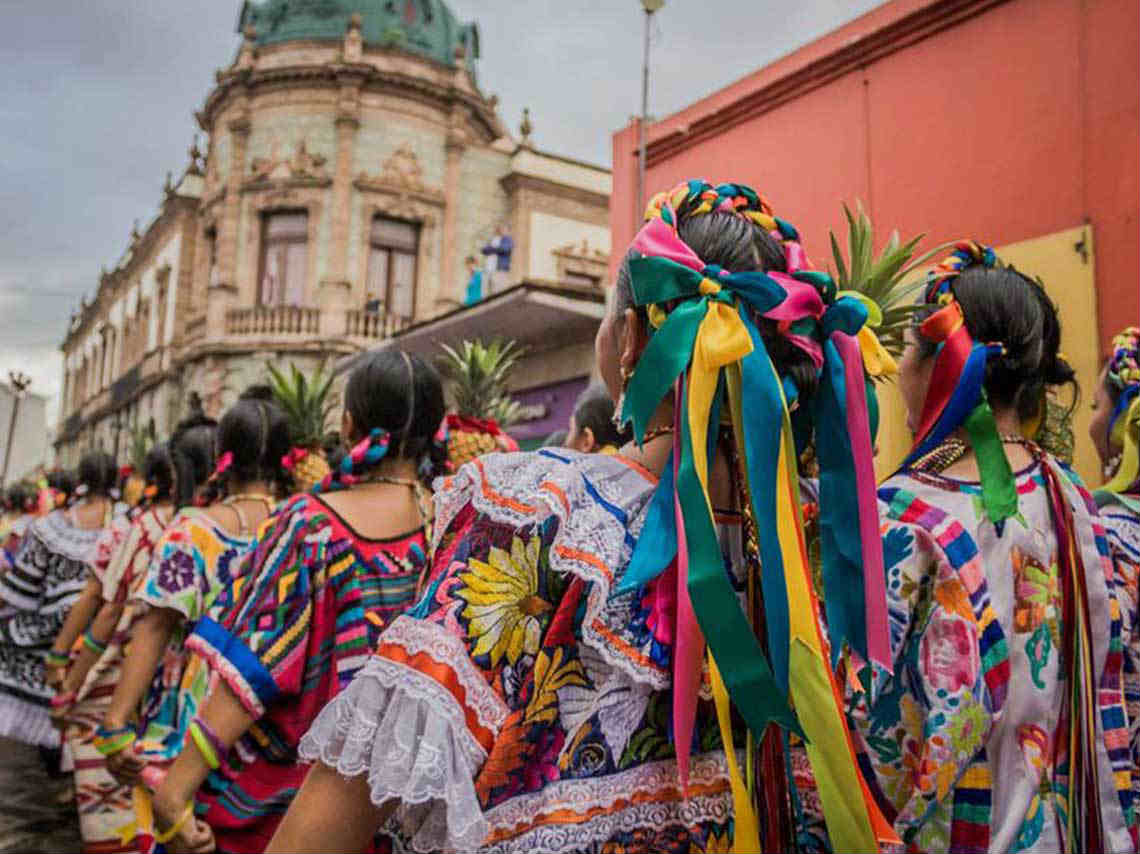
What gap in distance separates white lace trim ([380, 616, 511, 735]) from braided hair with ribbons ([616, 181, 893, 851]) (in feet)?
0.74

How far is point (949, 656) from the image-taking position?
1749 mm

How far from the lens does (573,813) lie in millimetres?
1259

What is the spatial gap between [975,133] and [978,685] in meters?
6.15

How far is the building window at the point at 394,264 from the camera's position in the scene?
19.6 m

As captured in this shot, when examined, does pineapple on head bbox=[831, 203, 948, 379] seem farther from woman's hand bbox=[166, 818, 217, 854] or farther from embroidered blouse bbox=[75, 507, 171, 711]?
embroidered blouse bbox=[75, 507, 171, 711]

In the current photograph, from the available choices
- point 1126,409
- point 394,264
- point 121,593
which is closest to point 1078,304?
point 1126,409

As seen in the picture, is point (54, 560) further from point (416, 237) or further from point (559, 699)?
point (416, 237)

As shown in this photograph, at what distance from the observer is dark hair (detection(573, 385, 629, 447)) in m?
3.43

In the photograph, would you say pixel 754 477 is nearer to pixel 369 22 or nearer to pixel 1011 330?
pixel 1011 330

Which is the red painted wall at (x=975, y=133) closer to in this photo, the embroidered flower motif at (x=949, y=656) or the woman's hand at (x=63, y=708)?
the embroidered flower motif at (x=949, y=656)

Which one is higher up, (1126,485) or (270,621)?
(1126,485)


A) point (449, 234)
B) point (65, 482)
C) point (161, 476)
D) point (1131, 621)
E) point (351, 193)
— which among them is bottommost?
point (1131, 621)

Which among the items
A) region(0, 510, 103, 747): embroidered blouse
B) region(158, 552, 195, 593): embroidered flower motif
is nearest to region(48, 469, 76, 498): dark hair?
region(0, 510, 103, 747): embroidered blouse

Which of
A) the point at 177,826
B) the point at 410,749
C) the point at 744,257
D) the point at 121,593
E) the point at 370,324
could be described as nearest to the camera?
the point at 410,749
